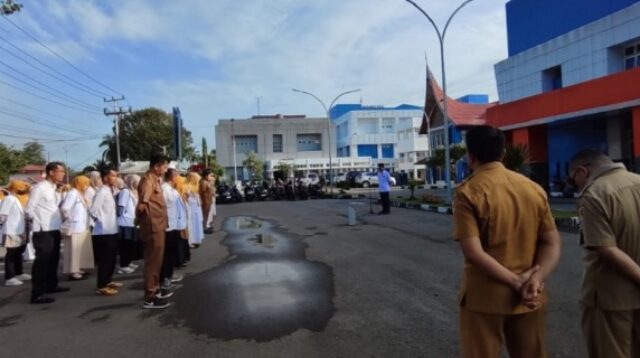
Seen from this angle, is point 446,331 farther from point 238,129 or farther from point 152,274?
point 238,129

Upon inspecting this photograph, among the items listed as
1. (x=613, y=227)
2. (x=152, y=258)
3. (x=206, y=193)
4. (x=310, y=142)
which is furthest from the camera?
(x=310, y=142)

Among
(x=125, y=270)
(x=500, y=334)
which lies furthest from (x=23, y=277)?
(x=500, y=334)

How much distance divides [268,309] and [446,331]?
7.09ft

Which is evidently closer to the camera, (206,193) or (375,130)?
(206,193)

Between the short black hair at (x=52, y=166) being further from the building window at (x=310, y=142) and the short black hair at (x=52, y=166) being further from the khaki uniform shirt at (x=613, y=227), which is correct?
the building window at (x=310, y=142)

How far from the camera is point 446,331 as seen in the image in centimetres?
536

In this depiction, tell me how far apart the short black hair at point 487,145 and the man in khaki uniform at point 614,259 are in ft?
2.21

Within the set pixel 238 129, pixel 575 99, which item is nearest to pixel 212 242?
pixel 575 99

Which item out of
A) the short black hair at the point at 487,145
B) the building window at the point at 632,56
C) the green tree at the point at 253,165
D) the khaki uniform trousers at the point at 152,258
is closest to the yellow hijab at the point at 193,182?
the khaki uniform trousers at the point at 152,258

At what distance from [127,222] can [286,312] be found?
4.27 meters

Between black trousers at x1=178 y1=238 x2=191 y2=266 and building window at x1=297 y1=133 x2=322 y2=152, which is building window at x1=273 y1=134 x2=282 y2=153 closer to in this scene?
building window at x1=297 y1=133 x2=322 y2=152

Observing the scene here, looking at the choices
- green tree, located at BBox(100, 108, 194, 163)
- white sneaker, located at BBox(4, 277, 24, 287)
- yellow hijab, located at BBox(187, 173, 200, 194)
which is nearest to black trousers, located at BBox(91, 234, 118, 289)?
white sneaker, located at BBox(4, 277, 24, 287)

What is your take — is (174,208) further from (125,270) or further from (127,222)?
(125,270)

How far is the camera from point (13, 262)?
9.16 m
